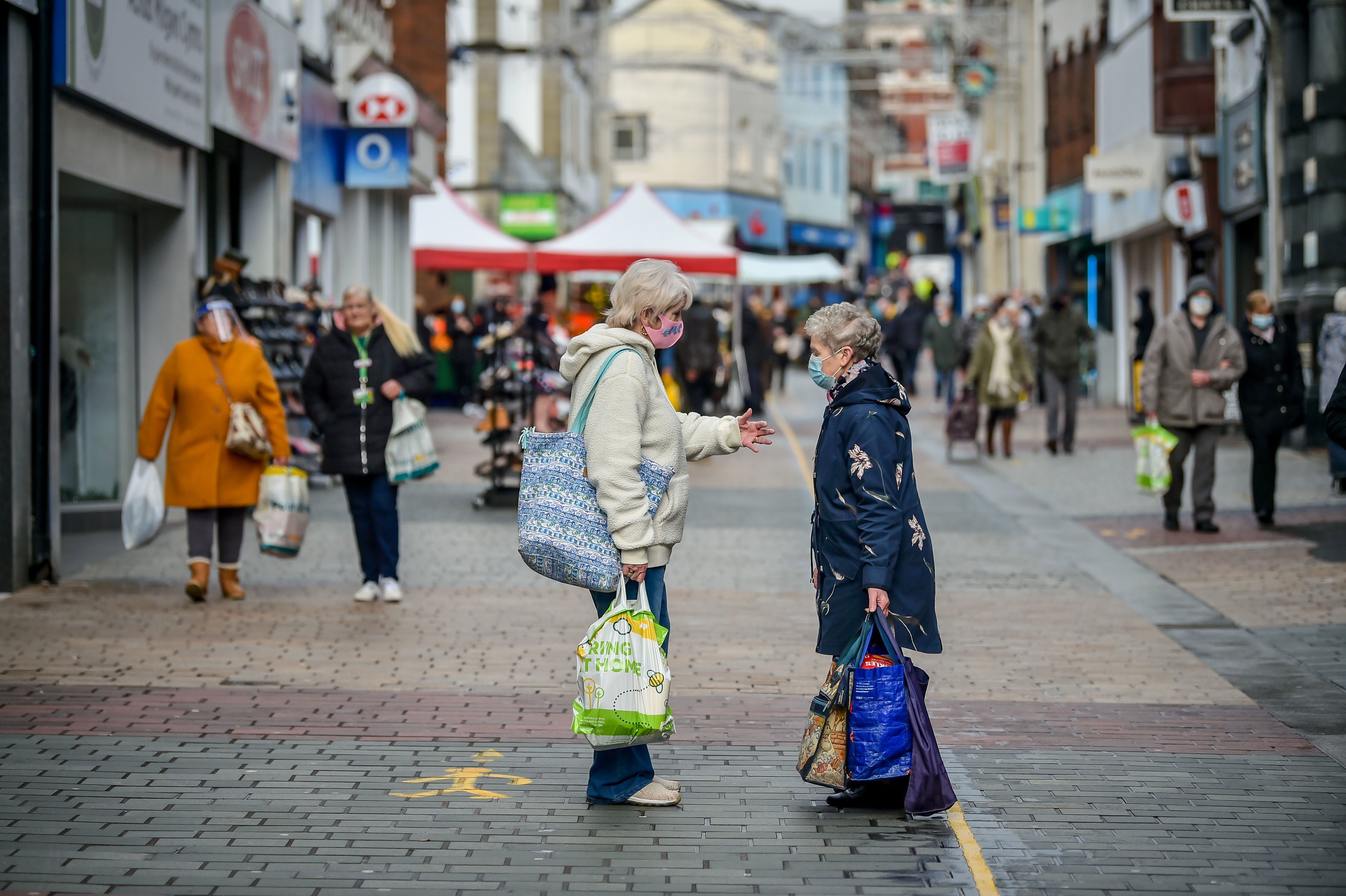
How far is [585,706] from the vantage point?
5359mm

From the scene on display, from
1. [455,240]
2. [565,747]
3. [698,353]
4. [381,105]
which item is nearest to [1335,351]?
[698,353]

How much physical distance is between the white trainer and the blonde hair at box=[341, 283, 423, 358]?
4.69 meters

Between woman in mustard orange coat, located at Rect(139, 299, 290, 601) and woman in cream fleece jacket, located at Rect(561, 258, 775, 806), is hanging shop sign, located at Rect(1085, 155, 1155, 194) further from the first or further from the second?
woman in cream fleece jacket, located at Rect(561, 258, 775, 806)

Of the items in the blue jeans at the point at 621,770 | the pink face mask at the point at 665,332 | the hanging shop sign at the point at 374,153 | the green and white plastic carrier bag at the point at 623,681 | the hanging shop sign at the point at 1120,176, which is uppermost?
the hanging shop sign at the point at 1120,176

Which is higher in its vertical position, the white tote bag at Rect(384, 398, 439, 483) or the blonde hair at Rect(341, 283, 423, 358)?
the blonde hair at Rect(341, 283, 423, 358)

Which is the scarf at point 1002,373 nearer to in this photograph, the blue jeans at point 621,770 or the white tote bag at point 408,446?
the white tote bag at point 408,446

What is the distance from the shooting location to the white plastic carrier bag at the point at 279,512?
998 centimetres

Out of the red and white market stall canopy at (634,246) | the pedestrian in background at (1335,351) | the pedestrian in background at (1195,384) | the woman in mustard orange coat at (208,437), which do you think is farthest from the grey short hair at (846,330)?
the red and white market stall canopy at (634,246)

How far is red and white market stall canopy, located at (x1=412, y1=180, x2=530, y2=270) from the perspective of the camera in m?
23.9

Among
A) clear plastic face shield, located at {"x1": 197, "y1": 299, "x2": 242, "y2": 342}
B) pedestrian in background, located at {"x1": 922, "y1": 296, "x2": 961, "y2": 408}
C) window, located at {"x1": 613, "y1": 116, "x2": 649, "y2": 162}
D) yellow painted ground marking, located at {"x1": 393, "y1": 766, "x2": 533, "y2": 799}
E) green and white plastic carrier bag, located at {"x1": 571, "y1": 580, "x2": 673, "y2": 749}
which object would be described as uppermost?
window, located at {"x1": 613, "y1": 116, "x2": 649, "y2": 162}

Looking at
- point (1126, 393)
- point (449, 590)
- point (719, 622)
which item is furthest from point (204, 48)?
point (1126, 393)

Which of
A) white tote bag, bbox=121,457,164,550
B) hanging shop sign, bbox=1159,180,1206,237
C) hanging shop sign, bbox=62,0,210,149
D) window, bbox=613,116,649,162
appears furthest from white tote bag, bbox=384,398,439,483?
window, bbox=613,116,649,162

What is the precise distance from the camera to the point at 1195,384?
1273cm

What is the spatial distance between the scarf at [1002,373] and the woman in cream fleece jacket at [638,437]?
46.6ft
